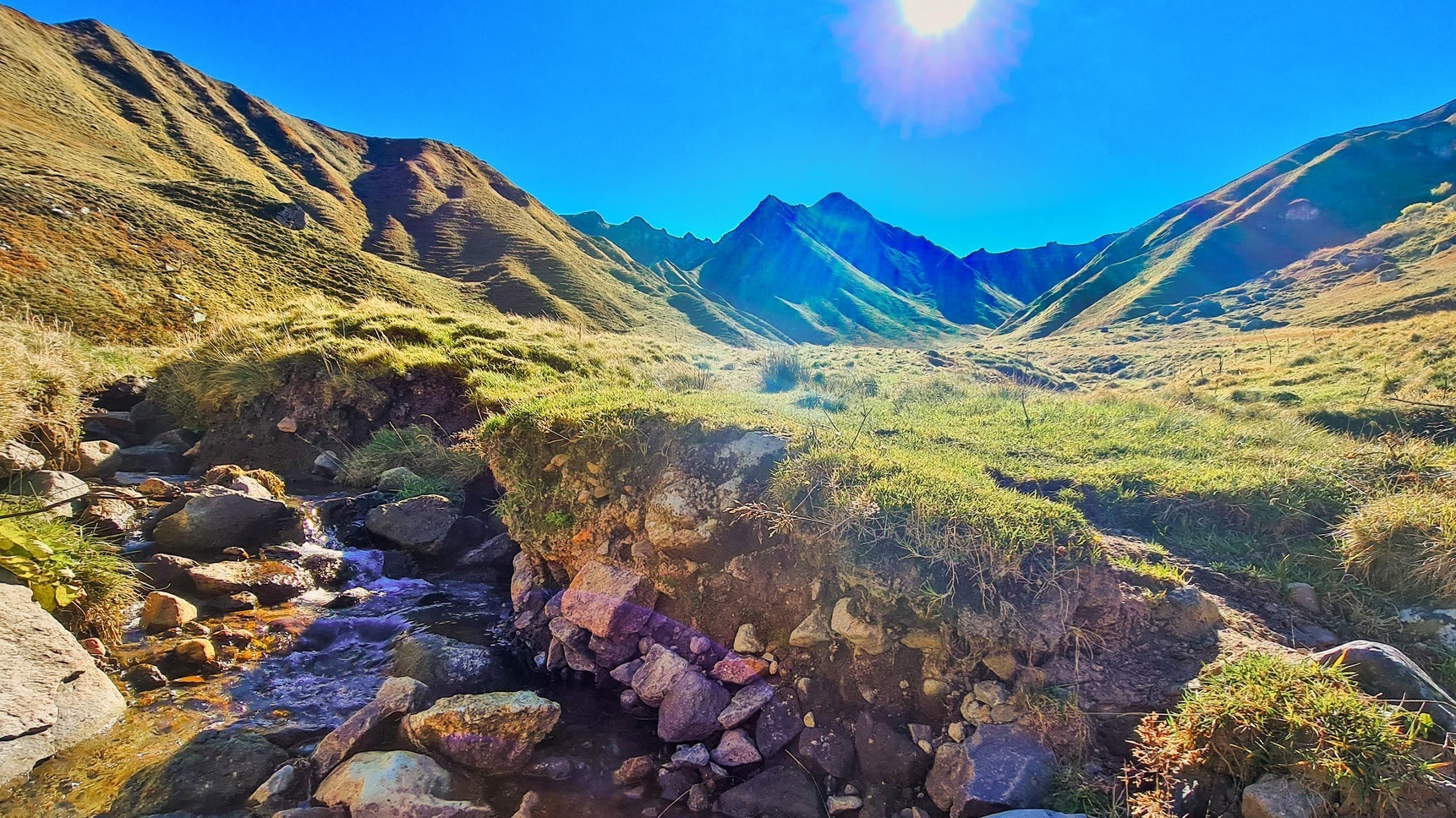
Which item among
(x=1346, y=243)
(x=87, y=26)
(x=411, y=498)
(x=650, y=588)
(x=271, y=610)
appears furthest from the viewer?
(x=87, y=26)

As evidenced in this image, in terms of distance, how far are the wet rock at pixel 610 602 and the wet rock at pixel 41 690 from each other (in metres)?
3.51

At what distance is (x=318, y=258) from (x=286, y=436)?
1904 inches

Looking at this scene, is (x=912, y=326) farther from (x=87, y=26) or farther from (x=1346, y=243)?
(x=87, y=26)

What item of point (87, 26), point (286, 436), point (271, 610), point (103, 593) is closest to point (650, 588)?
point (271, 610)

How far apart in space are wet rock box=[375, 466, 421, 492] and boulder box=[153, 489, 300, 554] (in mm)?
1749

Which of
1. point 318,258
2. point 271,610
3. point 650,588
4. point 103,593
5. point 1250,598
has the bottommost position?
point 271,610

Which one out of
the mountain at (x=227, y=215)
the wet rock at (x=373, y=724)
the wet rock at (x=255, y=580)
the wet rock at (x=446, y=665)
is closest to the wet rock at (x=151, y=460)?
the wet rock at (x=255, y=580)

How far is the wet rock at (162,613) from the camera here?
18.3ft

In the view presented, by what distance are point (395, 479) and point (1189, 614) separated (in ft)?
37.3

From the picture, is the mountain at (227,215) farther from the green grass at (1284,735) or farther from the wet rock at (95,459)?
the green grass at (1284,735)

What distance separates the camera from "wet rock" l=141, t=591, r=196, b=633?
557cm

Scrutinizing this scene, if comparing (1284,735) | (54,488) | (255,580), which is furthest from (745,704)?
(54,488)

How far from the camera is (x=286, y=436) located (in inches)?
468

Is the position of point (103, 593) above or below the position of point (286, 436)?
below
